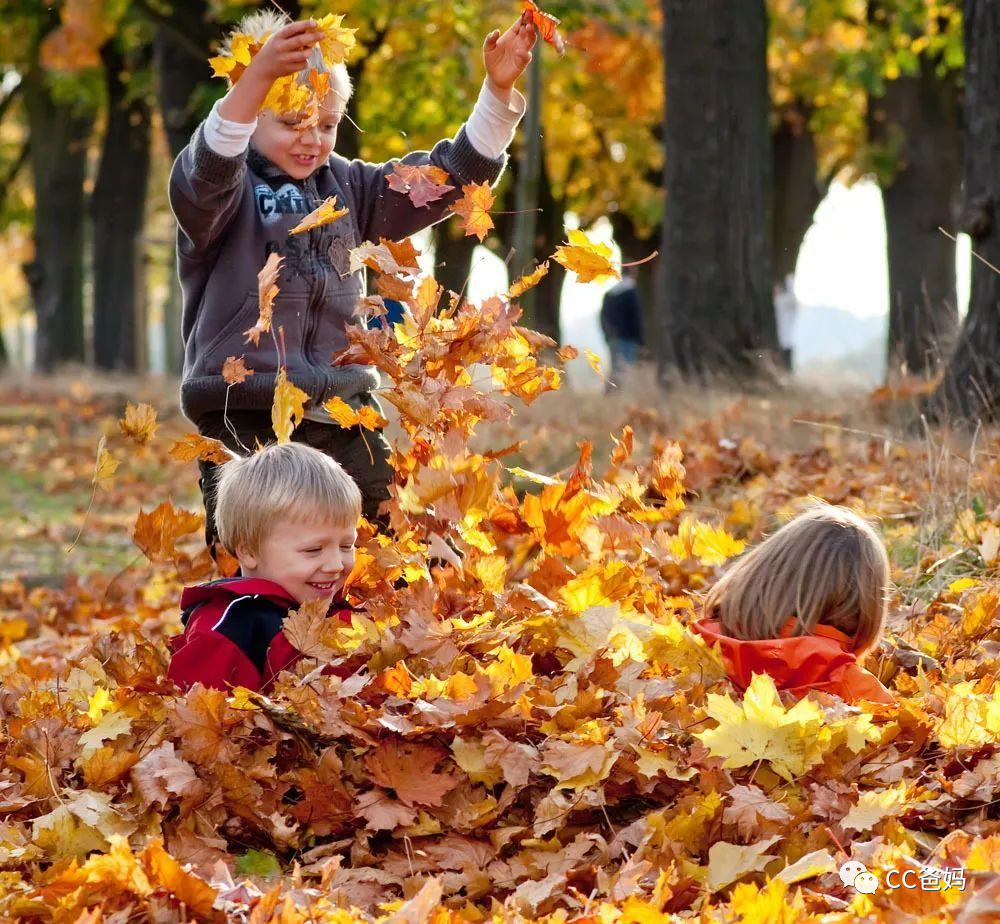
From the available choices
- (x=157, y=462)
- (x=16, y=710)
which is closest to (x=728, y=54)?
(x=157, y=462)

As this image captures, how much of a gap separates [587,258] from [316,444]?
4.17 feet

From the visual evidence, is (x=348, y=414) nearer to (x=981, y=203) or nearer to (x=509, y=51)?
(x=509, y=51)

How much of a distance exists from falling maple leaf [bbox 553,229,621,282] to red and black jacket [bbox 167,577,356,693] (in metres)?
1.00

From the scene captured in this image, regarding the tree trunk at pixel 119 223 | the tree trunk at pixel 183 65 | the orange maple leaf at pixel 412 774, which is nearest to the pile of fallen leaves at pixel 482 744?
the orange maple leaf at pixel 412 774

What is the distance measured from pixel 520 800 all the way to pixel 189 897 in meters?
0.74

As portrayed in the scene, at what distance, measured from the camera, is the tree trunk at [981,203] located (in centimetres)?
633

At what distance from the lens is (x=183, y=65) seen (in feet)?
53.6

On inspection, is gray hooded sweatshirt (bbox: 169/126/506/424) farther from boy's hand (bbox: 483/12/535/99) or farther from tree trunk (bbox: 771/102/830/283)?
tree trunk (bbox: 771/102/830/283)

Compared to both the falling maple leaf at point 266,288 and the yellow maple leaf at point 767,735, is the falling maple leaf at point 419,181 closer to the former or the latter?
the falling maple leaf at point 266,288

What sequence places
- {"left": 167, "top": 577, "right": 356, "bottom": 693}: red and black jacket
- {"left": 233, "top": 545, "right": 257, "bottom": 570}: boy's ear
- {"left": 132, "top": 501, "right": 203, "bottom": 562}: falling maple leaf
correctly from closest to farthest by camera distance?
1. {"left": 167, "top": 577, "right": 356, "bottom": 693}: red and black jacket
2. {"left": 233, "top": 545, "right": 257, "bottom": 570}: boy's ear
3. {"left": 132, "top": 501, "right": 203, "bottom": 562}: falling maple leaf

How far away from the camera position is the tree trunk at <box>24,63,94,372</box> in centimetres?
2383

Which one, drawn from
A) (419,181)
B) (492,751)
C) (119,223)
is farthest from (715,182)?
(119,223)

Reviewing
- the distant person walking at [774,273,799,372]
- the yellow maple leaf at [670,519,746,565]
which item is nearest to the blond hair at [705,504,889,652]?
the yellow maple leaf at [670,519,746,565]

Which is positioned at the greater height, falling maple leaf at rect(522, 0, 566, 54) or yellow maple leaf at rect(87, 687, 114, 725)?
falling maple leaf at rect(522, 0, 566, 54)
